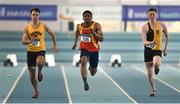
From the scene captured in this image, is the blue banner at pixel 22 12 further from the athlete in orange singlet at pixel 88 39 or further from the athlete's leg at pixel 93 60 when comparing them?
the athlete in orange singlet at pixel 88 39

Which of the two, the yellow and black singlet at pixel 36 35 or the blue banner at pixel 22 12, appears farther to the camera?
the blue banner at pixel 22 12

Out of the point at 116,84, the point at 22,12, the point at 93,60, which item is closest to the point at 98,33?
the point at 93,60

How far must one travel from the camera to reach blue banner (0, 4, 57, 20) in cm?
2167

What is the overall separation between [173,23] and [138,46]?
2169 mm

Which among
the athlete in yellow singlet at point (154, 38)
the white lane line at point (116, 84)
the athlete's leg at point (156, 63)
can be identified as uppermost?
the athlete in yellow singlet at point (154, 38)

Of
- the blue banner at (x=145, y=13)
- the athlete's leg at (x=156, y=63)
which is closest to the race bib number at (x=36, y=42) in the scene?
the athlete's leg at (x=156, y=63)

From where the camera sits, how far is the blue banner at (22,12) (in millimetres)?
21672

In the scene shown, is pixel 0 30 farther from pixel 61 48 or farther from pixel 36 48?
pixel 36 48

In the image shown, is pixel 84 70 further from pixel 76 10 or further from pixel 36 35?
pixel 76 10

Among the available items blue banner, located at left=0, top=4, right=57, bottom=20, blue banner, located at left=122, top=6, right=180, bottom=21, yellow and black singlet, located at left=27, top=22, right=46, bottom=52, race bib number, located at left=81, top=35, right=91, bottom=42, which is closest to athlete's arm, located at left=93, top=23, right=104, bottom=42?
race bib number, located at left=81, top=35, right=91, bottom=42

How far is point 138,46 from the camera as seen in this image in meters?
22.5

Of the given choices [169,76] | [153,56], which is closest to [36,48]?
[153,56]

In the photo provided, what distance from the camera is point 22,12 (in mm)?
21828

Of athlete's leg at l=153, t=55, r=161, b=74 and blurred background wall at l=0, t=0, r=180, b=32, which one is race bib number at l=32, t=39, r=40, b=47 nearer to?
athlete's leg at l=153, t=55, r=161, b=74
